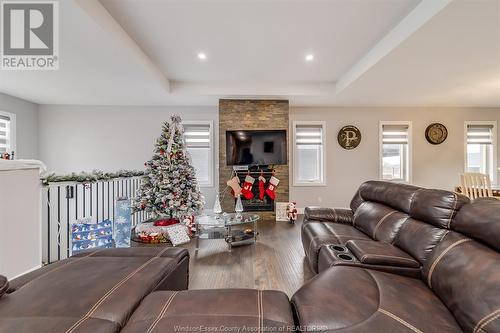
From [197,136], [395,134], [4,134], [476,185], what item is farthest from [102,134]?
[476,185]

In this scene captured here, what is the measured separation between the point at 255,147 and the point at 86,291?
13.3ft

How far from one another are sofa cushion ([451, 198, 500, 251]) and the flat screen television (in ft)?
11.8

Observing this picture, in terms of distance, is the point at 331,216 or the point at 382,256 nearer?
the point at 382,256

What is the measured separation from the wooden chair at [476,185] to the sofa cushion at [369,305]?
3.94 meters

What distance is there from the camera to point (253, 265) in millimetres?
2629

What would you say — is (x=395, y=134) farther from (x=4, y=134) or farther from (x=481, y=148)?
(x=4, y=134)

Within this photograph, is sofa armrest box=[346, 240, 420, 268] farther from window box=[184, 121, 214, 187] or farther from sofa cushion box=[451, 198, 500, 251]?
window box=[184, 121, 214, 187]

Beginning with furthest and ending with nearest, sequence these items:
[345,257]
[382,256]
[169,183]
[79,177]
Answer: [169,183]
[79,177]
[345,257]
[382,256]

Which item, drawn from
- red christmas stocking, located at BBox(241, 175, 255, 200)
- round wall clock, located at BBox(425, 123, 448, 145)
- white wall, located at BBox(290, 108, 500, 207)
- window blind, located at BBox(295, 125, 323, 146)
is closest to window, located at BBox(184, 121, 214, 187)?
red christmas stocking, located at BBox(241, 175, 255, 200)

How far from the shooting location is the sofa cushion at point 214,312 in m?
0.88

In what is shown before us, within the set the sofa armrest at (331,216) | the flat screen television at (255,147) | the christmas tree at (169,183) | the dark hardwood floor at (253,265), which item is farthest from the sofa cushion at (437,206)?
the flat screen television at (255,147)

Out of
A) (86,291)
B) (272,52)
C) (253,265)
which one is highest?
(272,52)

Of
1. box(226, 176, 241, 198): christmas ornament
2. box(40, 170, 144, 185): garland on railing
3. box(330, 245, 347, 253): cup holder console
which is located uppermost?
box(40, 170, 144, 185): garland on railing

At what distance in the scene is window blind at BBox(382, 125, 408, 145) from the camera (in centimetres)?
561
